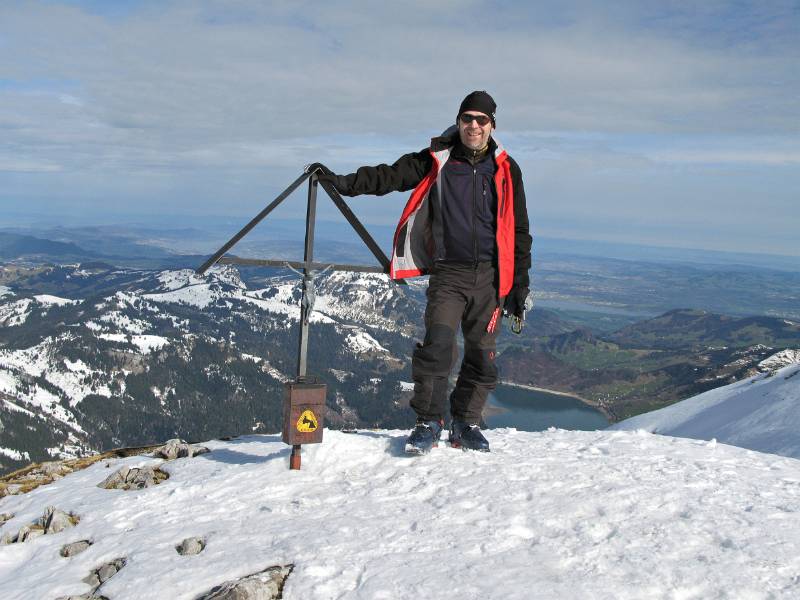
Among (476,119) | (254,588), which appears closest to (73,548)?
(254,588)

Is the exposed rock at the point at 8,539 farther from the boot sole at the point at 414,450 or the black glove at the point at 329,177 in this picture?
the black glove at the point at 329,177

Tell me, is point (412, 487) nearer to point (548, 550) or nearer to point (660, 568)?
point (548, 550)

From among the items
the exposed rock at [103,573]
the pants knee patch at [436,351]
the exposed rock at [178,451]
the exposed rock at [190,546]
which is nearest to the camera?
the exposed rock at [103,573]

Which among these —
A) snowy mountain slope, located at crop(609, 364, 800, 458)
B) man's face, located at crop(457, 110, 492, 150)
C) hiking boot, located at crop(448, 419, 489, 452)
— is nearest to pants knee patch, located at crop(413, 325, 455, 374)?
hiking boot, located at crop(448, 419, 489, 452)

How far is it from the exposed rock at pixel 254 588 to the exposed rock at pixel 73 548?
96.9 inches

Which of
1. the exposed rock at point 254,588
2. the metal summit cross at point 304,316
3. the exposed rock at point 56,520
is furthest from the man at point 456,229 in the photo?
the exposed rock at point 56,520

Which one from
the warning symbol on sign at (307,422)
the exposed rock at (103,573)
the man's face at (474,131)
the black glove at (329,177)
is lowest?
the exposed rock at (103,573)

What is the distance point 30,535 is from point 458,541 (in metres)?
5.62

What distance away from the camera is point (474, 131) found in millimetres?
9125

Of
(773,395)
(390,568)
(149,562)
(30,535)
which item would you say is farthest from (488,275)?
(773,395)

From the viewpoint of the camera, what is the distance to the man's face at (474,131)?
357 inches

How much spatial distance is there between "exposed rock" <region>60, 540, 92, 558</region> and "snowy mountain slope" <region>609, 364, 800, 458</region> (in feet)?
72.9

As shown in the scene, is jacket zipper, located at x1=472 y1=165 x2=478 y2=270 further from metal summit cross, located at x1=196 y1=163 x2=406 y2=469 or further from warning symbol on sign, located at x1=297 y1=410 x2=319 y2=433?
warning symbol on sign, located at x1=297 y1=410 x2=319 y2=433

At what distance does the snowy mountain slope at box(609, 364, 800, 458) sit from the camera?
2827cm
